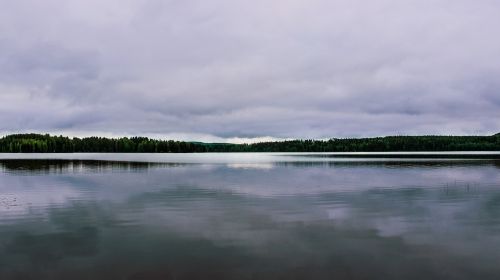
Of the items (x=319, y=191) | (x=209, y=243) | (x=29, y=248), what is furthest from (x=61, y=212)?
(x=319, y=191)

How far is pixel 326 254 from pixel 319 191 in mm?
24488

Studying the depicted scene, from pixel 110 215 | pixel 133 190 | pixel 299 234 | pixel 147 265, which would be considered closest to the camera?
pixel 147 265

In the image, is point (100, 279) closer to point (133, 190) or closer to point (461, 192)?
point (133, 190)

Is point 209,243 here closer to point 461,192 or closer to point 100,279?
point 100,279

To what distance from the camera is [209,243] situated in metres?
18.8

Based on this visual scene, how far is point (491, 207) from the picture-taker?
2972 cm

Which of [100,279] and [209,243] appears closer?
[100,279]

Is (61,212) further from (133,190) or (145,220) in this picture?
(133,190)

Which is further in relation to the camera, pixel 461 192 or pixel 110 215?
pixel 461 192

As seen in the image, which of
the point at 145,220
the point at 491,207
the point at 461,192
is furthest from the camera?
the point at 461,192

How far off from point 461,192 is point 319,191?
13707 millimetres

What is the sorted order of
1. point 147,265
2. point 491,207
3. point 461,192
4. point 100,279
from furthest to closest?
1. point 461,192
2. point 491,207
3. point 147,265
4. point 100,279

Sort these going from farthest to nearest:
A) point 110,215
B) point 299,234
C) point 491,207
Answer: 1. point 491,207
2. point 110,215
3. point 299,234

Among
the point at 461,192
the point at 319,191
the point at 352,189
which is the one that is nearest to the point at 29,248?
the point at 319,191
